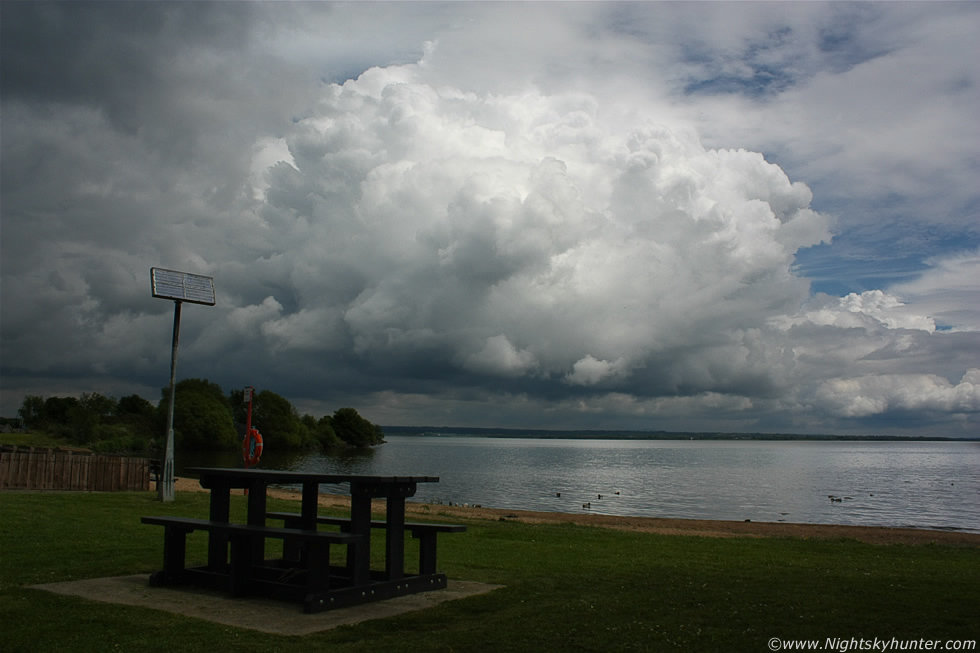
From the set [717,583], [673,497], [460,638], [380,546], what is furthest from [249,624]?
[673,497]

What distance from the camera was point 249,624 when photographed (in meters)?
7.14

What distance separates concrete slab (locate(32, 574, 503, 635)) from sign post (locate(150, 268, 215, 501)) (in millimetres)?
15193

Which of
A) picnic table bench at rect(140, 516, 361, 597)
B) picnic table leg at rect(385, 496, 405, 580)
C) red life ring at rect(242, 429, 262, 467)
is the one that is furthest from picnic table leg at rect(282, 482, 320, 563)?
red life ring at rect(242, 429, 262, 467)

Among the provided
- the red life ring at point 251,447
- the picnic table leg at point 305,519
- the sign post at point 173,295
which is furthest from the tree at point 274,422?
the picnic table leg at point 305,519

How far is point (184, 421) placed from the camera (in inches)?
4006

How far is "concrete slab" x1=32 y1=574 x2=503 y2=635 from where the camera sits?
23.7 ft

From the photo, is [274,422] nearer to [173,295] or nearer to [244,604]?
[173,295]

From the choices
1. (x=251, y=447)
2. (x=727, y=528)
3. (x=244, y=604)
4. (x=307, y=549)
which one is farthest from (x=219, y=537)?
(x=727, y=528)

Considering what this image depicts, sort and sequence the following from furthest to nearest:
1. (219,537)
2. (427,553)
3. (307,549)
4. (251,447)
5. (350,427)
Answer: (350,427) < (251,447) < (219,537) < (427,553) < (307,549)

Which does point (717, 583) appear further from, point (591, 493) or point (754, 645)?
point (591, 493)

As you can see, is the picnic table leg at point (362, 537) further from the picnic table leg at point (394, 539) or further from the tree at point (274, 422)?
the tree at point (274, 422)

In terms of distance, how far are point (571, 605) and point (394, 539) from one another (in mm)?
2177

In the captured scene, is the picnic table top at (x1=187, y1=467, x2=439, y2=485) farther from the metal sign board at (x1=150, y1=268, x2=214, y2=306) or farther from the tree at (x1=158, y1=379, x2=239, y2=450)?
the tree at (x1=158, y1=379, x2=239, y2=450)

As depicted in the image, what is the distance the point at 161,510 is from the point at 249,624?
1463cm
